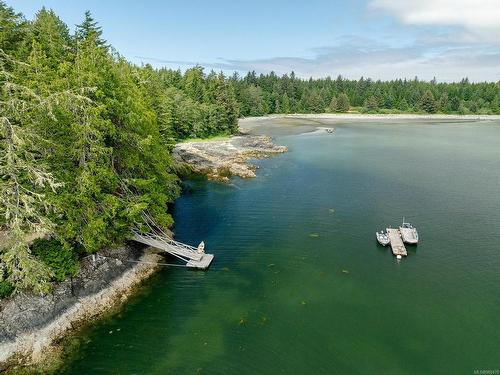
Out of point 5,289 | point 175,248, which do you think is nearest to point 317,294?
point 175,248

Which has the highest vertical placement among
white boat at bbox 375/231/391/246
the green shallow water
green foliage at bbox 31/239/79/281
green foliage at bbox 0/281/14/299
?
green foliage at bbox 31/239/79/281

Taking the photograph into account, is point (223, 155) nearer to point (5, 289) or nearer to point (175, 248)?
point (175, 248)

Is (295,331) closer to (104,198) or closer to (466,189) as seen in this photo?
(104,198)

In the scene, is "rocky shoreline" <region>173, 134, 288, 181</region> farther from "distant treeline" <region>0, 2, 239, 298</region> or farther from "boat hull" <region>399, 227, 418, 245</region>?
"distant treeline" <region>0, 2, 239, 298</region>

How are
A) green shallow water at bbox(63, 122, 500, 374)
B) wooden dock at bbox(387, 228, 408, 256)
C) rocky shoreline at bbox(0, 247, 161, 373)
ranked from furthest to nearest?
wooden dock at bbox(387, 228, 408, 256)
green shallow water at bbox(63, 122, 500, 374)
rocky shoreline at bbox(0, 247, 161, 373)

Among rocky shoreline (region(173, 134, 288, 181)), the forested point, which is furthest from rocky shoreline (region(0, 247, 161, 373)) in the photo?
rocky shoreline (region(173, 134, 288, 181))

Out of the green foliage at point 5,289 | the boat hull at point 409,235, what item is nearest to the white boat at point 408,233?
the boat hull at point 409,235

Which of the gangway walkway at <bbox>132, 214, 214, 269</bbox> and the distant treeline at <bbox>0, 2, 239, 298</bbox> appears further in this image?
the gangway walkway at <bbox>132, 214, 214, 269</bbox>

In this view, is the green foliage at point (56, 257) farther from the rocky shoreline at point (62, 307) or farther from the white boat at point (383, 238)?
the white boat at point (383, 238)
